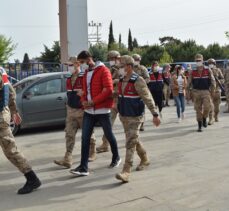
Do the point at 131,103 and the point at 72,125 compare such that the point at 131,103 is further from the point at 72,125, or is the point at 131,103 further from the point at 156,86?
the point at 156,86

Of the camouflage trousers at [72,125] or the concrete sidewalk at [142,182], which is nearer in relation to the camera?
the concrete sidewalk at [142,182]

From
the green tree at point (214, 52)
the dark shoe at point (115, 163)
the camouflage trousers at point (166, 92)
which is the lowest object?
the dark shoe at point (115, 163)

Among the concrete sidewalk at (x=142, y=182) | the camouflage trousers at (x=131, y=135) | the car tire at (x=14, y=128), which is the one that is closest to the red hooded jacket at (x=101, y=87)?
the camouflage trousers at (x=131, y=135)

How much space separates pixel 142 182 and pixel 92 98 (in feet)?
4.63

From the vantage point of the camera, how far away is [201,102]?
34.9 ft

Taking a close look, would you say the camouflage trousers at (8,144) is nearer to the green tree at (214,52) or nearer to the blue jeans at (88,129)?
the blue jeans at (88,129)

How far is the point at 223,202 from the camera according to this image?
17.3 ft

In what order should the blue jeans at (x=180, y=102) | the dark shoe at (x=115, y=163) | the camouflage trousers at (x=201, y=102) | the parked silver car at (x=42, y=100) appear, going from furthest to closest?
1. the blue jeans at (x=180, y=102)
2. the parked silver car at (x=42, y=100)
3. the camouflage trousers at (x=201, y=102)
4. the dark shoe at (x=115, y=163)

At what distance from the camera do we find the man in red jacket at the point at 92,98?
6.50 meters

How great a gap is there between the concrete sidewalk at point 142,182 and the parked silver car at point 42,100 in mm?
1389

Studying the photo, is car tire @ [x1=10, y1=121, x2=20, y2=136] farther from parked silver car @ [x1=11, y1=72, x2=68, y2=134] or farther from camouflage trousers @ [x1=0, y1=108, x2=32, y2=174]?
camouflage trousers @ [x1=0, y1=108, x2=32, y2=174]

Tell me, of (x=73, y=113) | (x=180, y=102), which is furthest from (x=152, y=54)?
(x=73, y=113)

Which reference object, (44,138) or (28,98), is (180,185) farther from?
(28,98)

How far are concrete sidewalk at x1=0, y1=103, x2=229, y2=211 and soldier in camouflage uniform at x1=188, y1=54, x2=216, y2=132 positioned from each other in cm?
110
